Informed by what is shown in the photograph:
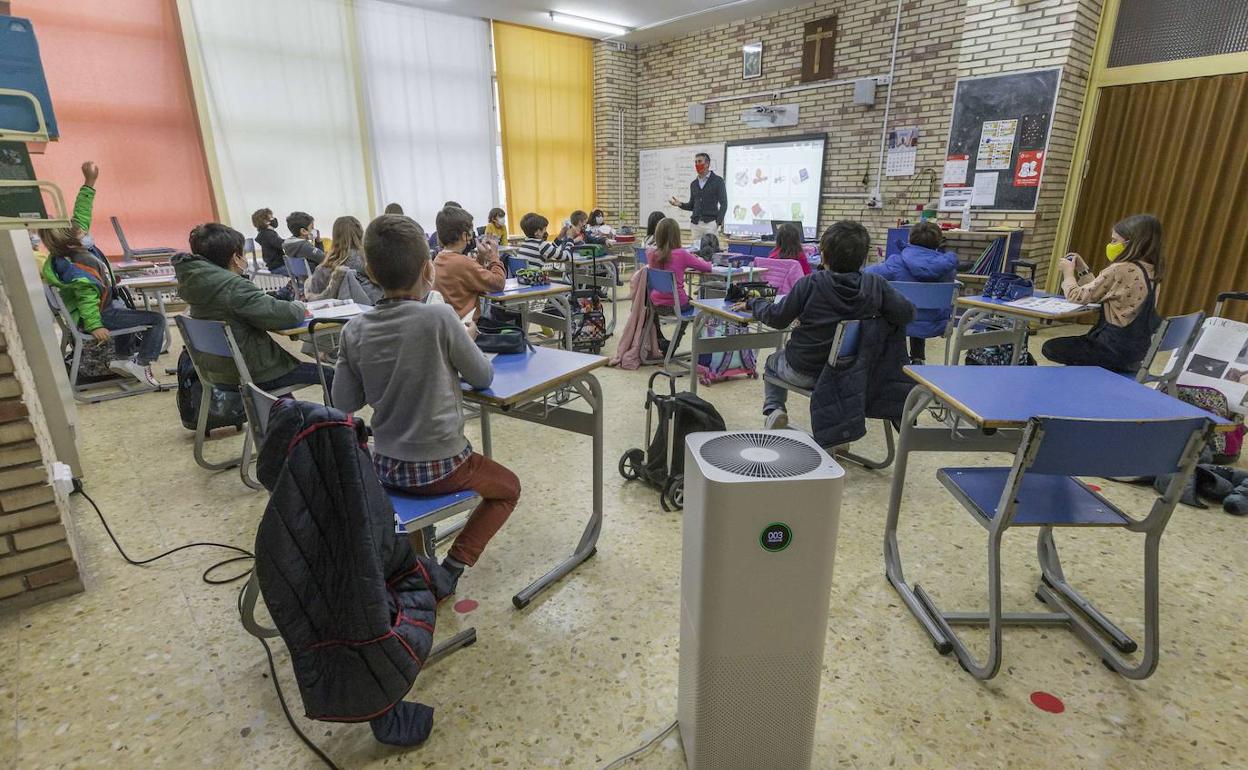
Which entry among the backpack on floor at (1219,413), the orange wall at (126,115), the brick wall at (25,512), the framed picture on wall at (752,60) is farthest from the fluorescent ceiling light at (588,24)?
the backpack on floor at (1219,413)

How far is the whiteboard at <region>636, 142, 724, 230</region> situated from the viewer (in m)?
8.80

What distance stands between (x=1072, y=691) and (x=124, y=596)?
2946mm

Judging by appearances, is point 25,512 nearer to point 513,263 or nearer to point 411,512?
point 411,512

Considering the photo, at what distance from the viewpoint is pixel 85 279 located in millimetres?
3590

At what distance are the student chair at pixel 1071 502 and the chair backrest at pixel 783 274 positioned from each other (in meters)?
2.50

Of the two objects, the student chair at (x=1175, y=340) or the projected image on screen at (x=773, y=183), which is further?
the projected image on screen at (x=773, y=183)

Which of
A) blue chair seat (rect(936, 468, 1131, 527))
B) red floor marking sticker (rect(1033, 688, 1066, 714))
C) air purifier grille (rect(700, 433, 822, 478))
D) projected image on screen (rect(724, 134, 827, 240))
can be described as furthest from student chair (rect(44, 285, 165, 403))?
projected image on screen (rect(724, 134, 827, 240))

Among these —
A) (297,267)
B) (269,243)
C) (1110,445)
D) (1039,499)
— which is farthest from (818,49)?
(1110,445)

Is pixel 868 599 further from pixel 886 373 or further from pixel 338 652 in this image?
pixel 338 652

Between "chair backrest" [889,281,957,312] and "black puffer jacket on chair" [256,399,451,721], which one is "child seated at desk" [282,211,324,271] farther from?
"chair backrest" [889,281,957,312]

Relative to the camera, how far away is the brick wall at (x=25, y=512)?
5.81ft

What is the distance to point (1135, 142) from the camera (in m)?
5.36

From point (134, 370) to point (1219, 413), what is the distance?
6.39 metres

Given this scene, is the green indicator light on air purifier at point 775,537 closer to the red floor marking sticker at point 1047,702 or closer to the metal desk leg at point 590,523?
the metal desk leg at point 590,523
